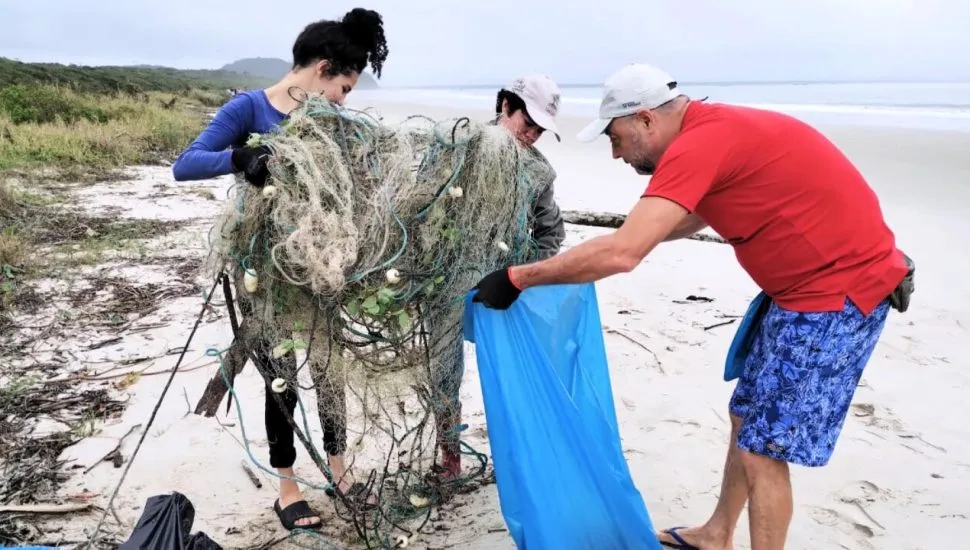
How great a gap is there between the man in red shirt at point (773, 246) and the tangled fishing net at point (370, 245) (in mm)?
212

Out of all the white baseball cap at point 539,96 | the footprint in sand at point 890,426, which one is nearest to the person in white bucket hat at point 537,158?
the white baseball cap at point 539,96

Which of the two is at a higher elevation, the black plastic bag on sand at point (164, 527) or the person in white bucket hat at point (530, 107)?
the person in white bucket hat at point (530, 107)

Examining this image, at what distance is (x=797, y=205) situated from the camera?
6.20 feet

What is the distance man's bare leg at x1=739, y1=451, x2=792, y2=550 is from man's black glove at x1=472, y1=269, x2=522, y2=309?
2.78ft

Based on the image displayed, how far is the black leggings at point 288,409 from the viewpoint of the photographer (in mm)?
2212

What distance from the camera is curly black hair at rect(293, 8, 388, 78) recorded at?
225 cm

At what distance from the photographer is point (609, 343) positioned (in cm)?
413

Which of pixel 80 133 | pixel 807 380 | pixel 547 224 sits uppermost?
pixel 80 133

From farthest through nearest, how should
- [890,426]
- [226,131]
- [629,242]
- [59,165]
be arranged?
[59,165] → [890,426] → [226,131] → [629,242]

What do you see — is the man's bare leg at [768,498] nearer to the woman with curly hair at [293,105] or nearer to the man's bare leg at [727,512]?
the man's bare leg at [727,512]

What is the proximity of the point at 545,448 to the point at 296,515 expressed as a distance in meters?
1.04

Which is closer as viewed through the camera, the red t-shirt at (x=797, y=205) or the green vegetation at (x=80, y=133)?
the red t-shirt at (x=797, y=205)

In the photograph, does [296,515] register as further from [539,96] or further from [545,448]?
[539,96]

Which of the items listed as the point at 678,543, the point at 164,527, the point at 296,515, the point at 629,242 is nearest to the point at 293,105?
the point at 629,242
